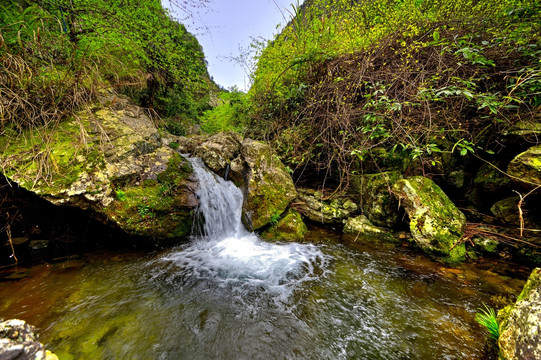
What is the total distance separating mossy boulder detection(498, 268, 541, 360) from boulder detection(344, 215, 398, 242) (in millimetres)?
2282

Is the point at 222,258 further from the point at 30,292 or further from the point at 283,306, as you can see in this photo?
the point at 30,292

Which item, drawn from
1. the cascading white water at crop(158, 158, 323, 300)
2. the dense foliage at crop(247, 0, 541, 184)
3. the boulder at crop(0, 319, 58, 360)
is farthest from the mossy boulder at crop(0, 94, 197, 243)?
the dense foliage at crop(247, 0, 541, 184)

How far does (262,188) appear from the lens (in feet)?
14.0

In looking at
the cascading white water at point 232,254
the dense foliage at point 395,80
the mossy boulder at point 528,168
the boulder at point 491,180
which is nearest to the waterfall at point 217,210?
the cascading white water at point 232,254

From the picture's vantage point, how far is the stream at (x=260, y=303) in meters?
1.80

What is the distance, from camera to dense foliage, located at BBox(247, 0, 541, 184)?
9.59 ft

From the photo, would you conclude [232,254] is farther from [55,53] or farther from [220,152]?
[55,53]

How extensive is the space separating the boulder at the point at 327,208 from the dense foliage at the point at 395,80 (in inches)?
34.6

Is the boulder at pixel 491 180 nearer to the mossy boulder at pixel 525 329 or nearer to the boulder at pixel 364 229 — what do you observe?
the boulder at pixel 364 229

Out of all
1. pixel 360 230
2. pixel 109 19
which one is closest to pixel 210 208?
pixel 360 230

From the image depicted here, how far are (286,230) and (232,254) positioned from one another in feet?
3.86

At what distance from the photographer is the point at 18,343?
35.1 inches

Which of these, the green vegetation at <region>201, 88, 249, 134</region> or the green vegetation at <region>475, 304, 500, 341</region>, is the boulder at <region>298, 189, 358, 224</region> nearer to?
the green vegetation at <region>475, 304, 500, 341</region>

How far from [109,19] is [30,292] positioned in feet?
17.5
